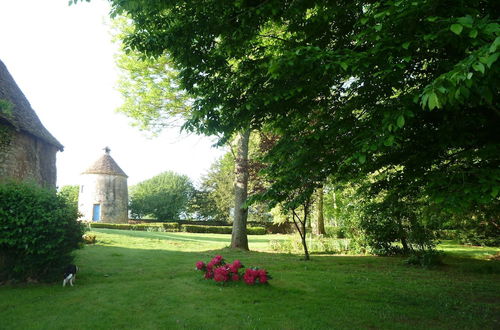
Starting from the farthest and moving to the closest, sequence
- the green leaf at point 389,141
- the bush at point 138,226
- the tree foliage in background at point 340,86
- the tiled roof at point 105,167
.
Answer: the tiled roof at point 105,167, the bush at point 138,226, the tree foliage in background at point 340,86, the green leaf at point 389,141

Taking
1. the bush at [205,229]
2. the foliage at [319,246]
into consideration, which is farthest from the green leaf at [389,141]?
the bush at [205,229]

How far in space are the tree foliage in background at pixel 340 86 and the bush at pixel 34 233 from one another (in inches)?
205

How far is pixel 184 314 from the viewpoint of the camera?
6.23 m

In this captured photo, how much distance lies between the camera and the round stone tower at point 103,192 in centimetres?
3422

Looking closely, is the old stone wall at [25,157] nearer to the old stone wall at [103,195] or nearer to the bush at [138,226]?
the bush at [138,226]

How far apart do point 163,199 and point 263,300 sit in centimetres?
4779

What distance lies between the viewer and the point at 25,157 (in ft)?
43.3

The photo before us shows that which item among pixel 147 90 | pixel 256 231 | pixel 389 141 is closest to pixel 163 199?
pixel 256 231

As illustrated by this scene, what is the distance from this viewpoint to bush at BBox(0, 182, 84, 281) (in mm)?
8273

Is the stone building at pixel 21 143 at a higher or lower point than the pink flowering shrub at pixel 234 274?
higher

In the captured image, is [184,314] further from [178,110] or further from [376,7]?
[178,110]

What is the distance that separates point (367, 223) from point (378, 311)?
8.84 m

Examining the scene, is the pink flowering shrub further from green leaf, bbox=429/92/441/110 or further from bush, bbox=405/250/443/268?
bush, bbox=405/250/443/268

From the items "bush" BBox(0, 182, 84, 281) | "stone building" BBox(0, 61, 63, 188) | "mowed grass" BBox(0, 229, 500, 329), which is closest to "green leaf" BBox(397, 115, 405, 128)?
"mowed grass" BBox(0, 229, 500, 329)
